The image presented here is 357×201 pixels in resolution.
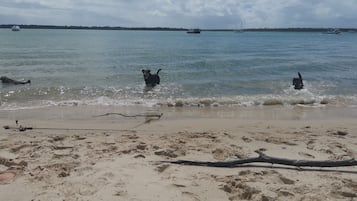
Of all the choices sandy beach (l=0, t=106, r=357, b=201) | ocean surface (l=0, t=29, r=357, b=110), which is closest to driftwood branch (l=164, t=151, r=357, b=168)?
sandy beach (l=0, t=106, r=357, b=201)

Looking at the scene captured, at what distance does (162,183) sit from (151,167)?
0.79m

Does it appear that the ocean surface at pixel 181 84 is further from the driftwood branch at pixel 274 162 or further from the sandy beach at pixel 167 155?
the driftwood branch at pixel 274 162

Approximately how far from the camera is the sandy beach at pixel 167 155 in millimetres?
5898

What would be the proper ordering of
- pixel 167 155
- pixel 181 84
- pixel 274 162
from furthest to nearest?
pixel 181 84, pixel 167 155, pixel 274 162

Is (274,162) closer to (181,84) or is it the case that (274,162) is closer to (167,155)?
(167,155)

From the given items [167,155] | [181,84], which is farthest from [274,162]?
[181,84]

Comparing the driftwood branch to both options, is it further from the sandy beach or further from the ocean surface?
the ocean surface

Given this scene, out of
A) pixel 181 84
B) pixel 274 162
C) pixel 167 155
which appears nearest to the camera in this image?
pixel 274 162

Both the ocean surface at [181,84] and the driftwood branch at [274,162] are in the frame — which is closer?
the driftwood branch at [274,162]

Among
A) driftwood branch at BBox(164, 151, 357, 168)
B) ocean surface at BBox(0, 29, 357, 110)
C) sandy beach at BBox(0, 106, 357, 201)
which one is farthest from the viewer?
ocean surface at BBox(0, 29, 357, 110)

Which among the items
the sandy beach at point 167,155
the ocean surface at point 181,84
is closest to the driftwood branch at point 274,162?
the sandy beach at point 167,155

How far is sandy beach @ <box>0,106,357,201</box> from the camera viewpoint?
5898 mm

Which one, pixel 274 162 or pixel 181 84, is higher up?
pixel 274 162

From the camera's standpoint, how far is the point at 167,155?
25.3 ft
